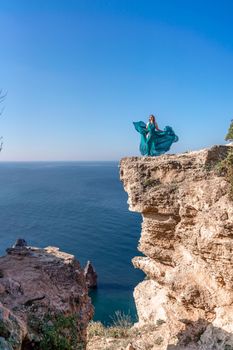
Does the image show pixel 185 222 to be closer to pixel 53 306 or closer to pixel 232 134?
pixel 232 134

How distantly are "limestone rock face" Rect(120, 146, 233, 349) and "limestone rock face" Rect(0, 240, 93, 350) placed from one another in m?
5.76

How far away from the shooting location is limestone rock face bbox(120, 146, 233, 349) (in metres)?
13.0

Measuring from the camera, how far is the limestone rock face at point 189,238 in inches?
510

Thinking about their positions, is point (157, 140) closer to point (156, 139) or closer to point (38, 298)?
point (156, 139)

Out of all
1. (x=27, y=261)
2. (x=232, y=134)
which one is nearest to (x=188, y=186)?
(x=232, y=134)

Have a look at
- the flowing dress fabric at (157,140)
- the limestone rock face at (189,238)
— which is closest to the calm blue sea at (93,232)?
the limestone rock face at (189,238)

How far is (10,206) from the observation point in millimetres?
87125

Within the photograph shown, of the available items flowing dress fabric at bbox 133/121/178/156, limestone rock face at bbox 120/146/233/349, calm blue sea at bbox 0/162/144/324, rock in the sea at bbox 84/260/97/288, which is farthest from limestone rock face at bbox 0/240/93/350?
rock in the sea at bbox 84/260/97/288

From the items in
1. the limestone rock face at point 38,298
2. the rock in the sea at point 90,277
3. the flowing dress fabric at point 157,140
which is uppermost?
the flowing dress fabric at point 157,140

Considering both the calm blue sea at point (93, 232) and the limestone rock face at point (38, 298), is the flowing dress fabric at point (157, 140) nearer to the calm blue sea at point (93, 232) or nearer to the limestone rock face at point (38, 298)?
the limestone rock face at point (38, 298)

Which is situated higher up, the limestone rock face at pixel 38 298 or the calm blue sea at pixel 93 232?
the limestone rock face at pixel 38 298

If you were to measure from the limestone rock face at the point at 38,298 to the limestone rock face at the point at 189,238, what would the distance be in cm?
576

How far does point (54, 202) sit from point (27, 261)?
271 feet

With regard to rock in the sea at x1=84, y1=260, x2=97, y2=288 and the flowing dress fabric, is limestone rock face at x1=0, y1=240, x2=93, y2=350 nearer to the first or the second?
the flowing dress fabric
